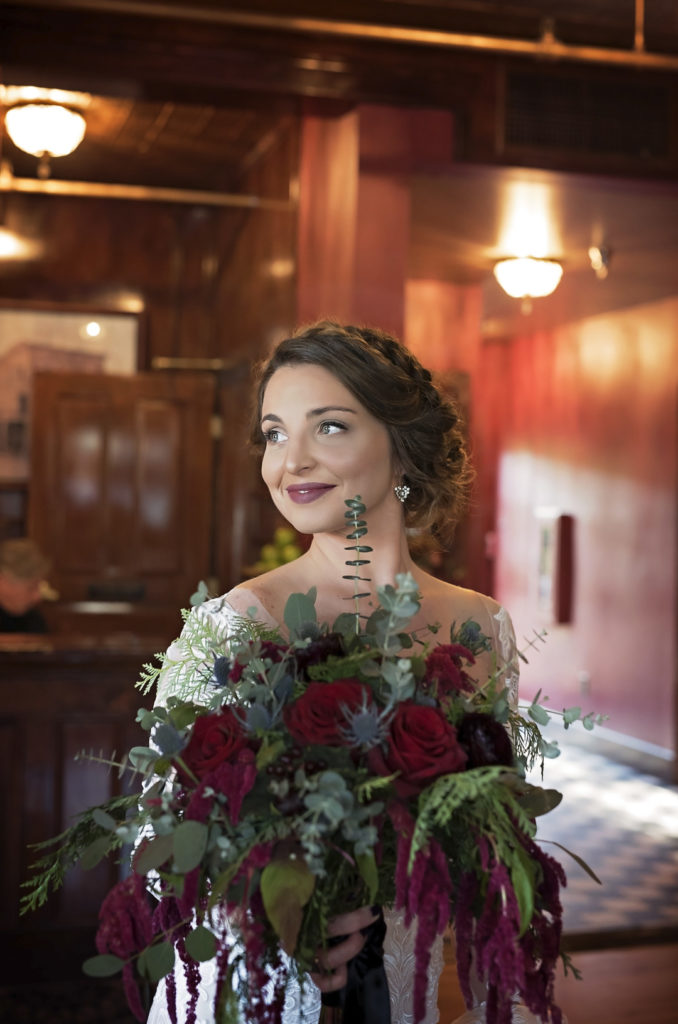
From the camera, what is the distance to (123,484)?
23.7 ft

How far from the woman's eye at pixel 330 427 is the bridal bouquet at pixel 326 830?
39 cm

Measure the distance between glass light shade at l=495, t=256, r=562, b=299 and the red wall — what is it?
1886mm

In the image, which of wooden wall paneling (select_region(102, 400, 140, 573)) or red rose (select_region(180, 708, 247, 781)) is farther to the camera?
wooden wall paneling (select_region(102, 400, 140, 573))

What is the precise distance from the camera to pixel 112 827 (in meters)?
1.21

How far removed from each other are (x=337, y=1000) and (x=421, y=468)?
0.75 m

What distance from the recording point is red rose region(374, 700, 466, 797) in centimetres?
111

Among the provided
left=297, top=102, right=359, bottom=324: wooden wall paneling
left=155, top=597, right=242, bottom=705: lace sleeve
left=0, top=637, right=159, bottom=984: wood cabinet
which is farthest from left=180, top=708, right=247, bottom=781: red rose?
left=297, top=102, right=359, bottom=324: wooden wall paneling

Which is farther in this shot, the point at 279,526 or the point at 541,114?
the point at 279,526

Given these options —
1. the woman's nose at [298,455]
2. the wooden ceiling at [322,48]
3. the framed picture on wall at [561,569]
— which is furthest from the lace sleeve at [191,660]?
the framed picture on wall at [561,569]

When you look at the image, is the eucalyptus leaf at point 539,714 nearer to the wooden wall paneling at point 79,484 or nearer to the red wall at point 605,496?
the wooden wall paneling at point 79,484

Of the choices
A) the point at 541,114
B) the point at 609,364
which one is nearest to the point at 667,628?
the point at 609,364

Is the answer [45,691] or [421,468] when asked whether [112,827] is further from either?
[45,691]

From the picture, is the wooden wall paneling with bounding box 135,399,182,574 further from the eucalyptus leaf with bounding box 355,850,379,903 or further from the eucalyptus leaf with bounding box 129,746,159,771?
the eucalyptus leaf with bounding box 355,850,379,903

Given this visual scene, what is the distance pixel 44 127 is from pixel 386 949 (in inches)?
176
